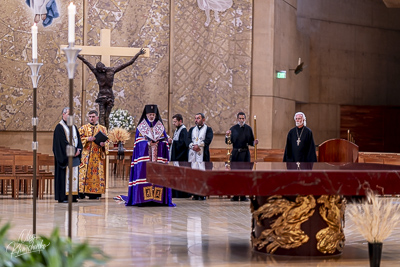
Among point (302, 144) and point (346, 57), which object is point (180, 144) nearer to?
point (302, 144)

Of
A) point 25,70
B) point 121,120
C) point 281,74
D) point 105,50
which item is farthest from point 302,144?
point 25,70

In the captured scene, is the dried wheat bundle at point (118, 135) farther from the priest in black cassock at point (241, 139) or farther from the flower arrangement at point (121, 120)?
the priest in black cassock at point (241, 139)

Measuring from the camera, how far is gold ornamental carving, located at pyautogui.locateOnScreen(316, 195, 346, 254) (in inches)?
242

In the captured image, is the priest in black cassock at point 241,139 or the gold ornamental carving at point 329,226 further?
the priest in black cassock at point 241,139

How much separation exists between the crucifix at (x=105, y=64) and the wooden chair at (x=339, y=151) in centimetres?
554

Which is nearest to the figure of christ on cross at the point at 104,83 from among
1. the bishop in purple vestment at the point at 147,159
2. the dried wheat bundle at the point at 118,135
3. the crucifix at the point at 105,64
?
the crucifix at the point at 105,64

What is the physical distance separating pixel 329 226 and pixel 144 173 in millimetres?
4784

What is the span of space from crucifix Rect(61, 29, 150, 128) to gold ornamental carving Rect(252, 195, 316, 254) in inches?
294

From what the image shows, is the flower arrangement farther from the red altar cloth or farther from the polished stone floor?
the red altar cloth

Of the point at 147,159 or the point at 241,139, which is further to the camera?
the point at 241,139

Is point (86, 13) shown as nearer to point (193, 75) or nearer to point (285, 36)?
point (193, 75)

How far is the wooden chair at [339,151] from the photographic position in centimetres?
855

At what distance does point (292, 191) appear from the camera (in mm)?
5566

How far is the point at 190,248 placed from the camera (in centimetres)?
650
